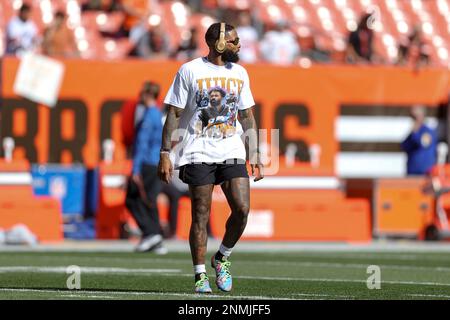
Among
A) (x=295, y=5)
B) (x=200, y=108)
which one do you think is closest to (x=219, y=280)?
(x=200, y=108)

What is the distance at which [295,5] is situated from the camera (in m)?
28.5

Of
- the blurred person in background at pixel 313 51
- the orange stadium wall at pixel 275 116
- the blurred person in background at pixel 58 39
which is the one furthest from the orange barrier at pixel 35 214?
the blurred person in background at pixel 313 51

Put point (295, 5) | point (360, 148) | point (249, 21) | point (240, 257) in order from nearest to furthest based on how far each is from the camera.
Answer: point (240, 257)
point (360, 148)
point (249, 21)
point (295, 5)

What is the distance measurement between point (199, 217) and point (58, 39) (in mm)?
12029

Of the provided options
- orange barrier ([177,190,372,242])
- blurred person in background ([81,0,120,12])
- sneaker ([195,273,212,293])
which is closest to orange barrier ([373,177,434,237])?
orange barrier ([177,190,372,242])

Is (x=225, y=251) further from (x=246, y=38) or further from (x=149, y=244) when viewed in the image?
(x=246, y=38)

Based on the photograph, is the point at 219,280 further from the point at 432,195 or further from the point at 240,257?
the point at 432,195

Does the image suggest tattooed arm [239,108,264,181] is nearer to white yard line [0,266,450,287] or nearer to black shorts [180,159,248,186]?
black shorts [180,159,248,186]

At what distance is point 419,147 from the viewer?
21.5m

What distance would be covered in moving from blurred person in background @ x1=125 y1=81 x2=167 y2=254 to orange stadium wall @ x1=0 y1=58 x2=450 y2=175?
15.0ft

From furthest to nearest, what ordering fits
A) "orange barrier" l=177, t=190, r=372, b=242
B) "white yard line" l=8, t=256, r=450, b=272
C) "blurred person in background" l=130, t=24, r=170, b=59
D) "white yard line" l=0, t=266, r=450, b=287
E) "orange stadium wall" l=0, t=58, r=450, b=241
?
"blurred person in background" l=130, t=24, r=170, b=59 → "orange stadium wall" l=0, t=58, r=450, b=241 → "orange barrier" l=177, t=190, r=372, b=242 → "white yard line" l=8, t=256, r=450, b=272 → "white yard line" l=0, t=266, r=450, b=287

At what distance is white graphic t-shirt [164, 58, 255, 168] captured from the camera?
10188 millimetres

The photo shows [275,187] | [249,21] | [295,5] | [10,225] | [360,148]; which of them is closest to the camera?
[10,225]

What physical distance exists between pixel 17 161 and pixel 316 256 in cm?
556
